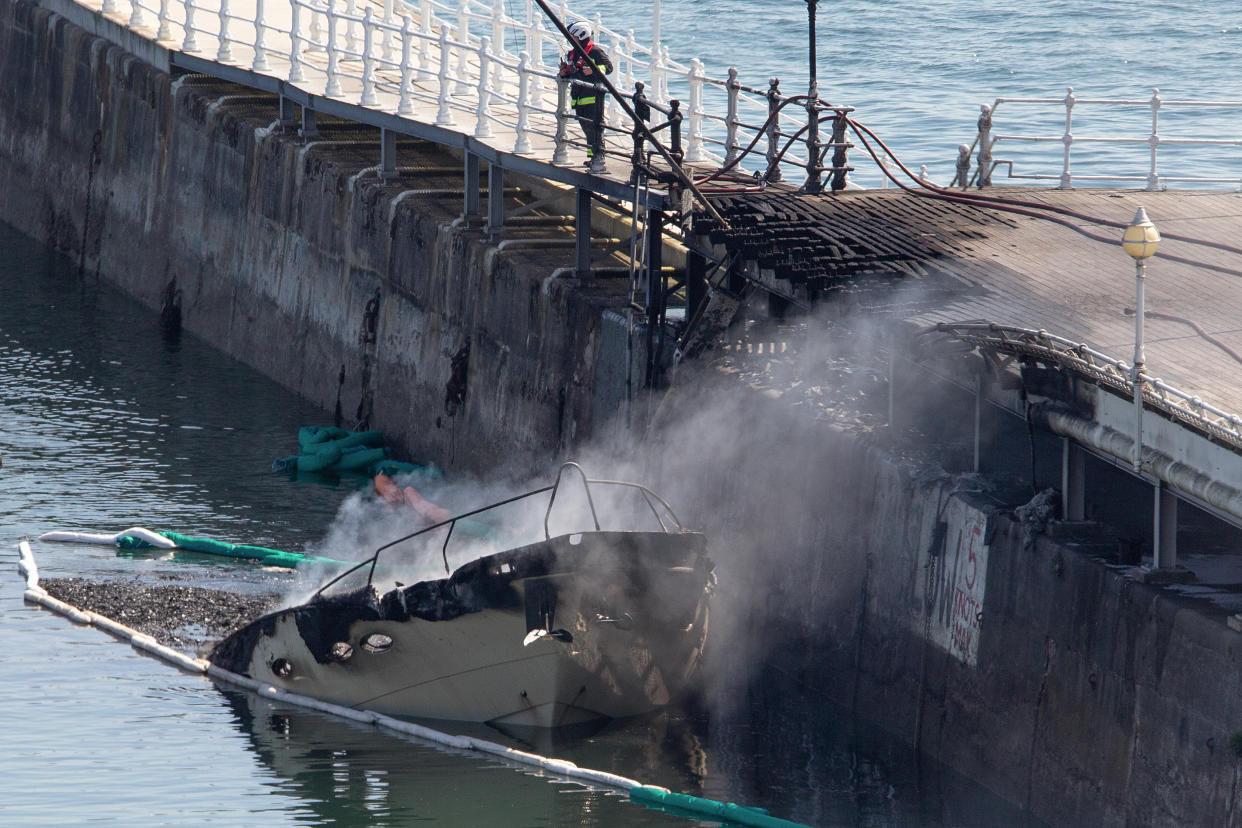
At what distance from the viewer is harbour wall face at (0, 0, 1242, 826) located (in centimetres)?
1352

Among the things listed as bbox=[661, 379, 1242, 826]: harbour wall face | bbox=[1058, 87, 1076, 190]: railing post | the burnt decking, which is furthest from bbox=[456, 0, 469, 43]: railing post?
bbox=[661, 379, 1242, 826]: harbour wall face

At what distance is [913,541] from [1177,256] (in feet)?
15.0

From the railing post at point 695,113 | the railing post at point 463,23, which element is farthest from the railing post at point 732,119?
the railing post at point 463,23

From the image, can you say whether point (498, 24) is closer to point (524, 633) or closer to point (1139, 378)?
point (524, 633)

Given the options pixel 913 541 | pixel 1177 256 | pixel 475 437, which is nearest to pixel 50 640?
pixel 475 437

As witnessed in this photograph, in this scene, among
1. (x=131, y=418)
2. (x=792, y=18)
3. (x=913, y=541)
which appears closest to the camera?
(x=913, y=541)

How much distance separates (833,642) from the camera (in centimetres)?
1723

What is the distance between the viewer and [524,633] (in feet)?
54.1

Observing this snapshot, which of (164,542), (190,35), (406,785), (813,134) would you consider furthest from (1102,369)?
(190,35)

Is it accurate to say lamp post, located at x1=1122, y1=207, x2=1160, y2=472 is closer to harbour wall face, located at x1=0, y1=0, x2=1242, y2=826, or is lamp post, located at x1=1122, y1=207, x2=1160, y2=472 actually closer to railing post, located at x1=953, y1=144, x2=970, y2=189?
harbour wall face, located at x1=0, y1=0, x2=1242, y2=826

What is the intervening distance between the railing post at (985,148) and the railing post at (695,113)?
136 inches

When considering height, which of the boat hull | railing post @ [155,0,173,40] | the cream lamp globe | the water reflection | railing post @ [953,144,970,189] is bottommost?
the water reflection

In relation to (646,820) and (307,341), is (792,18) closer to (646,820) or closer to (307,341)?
(307,341)

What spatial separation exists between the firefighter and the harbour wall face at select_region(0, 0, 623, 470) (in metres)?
→ 1.89
